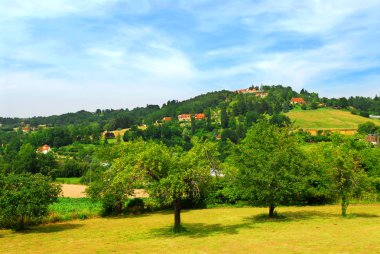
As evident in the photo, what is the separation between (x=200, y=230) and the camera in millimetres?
28234

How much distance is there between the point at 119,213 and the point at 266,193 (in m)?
19.1

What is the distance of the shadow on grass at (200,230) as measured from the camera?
26359mm

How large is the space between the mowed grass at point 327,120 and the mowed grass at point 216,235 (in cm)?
13672

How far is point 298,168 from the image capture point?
107 ft

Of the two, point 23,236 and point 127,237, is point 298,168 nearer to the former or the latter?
point 127,237

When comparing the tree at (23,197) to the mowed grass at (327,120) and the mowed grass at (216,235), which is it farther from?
the mowed grass at (327,120)

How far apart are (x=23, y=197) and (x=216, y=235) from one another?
1644 centimetres

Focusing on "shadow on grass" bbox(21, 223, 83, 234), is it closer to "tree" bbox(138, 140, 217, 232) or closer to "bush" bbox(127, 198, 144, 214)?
"bush" bbox(127, 198, 144, 214)

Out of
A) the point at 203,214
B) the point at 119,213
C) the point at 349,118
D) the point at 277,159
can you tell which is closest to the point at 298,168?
the point at 277,159

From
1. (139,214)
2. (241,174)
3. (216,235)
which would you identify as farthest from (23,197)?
(241,174)

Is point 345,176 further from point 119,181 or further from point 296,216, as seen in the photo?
point 119,181

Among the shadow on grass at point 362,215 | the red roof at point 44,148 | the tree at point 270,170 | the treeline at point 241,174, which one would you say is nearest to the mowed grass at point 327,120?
the red roof at point 44,148

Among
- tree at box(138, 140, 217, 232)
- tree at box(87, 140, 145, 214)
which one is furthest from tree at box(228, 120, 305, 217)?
tree at box(87, 140, 145, 214)

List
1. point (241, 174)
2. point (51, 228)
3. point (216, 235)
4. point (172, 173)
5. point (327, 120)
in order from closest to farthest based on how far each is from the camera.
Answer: point (172, 173) → point (216, 235) → point (241, 174) → point (51, 228) → point (327, 120)
